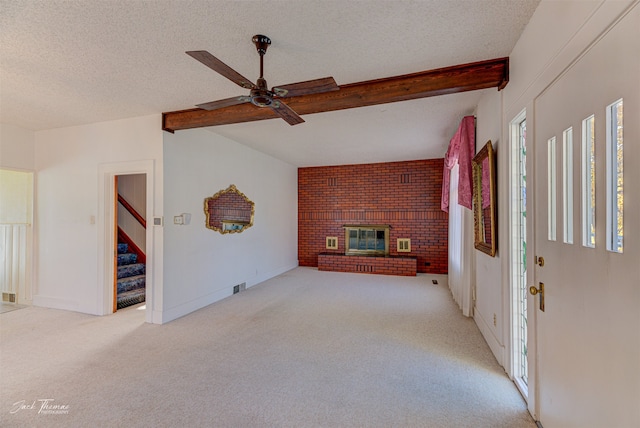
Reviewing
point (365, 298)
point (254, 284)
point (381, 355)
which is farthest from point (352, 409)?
point (254, 284)

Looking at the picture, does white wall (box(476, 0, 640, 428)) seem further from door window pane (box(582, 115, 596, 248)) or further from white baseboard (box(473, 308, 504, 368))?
white baseboard (box(473, 308, 504, 368))

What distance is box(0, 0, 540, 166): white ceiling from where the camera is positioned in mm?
1638

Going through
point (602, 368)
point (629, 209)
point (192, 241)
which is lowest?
point (602, 368)

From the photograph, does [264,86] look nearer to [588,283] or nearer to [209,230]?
[588,283]

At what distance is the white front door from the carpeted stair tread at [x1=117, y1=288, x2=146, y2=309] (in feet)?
15.8

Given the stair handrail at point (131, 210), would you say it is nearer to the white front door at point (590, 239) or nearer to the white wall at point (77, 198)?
the white wall at point (77, 198)

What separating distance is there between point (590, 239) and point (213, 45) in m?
2.51

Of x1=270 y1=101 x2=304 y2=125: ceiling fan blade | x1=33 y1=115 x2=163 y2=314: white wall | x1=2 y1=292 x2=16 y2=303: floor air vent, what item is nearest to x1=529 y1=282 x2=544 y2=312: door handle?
x1=270 y1=101 x2=304 y2=125: ceiling fan blade

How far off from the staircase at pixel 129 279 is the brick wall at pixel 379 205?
3560 mm

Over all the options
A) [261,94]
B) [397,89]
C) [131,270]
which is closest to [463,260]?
[397,89]

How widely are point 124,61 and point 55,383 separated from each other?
8.55 ft

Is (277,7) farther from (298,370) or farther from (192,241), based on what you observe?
(192,241)

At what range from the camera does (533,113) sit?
1701 millimetres

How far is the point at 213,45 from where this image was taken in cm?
199
